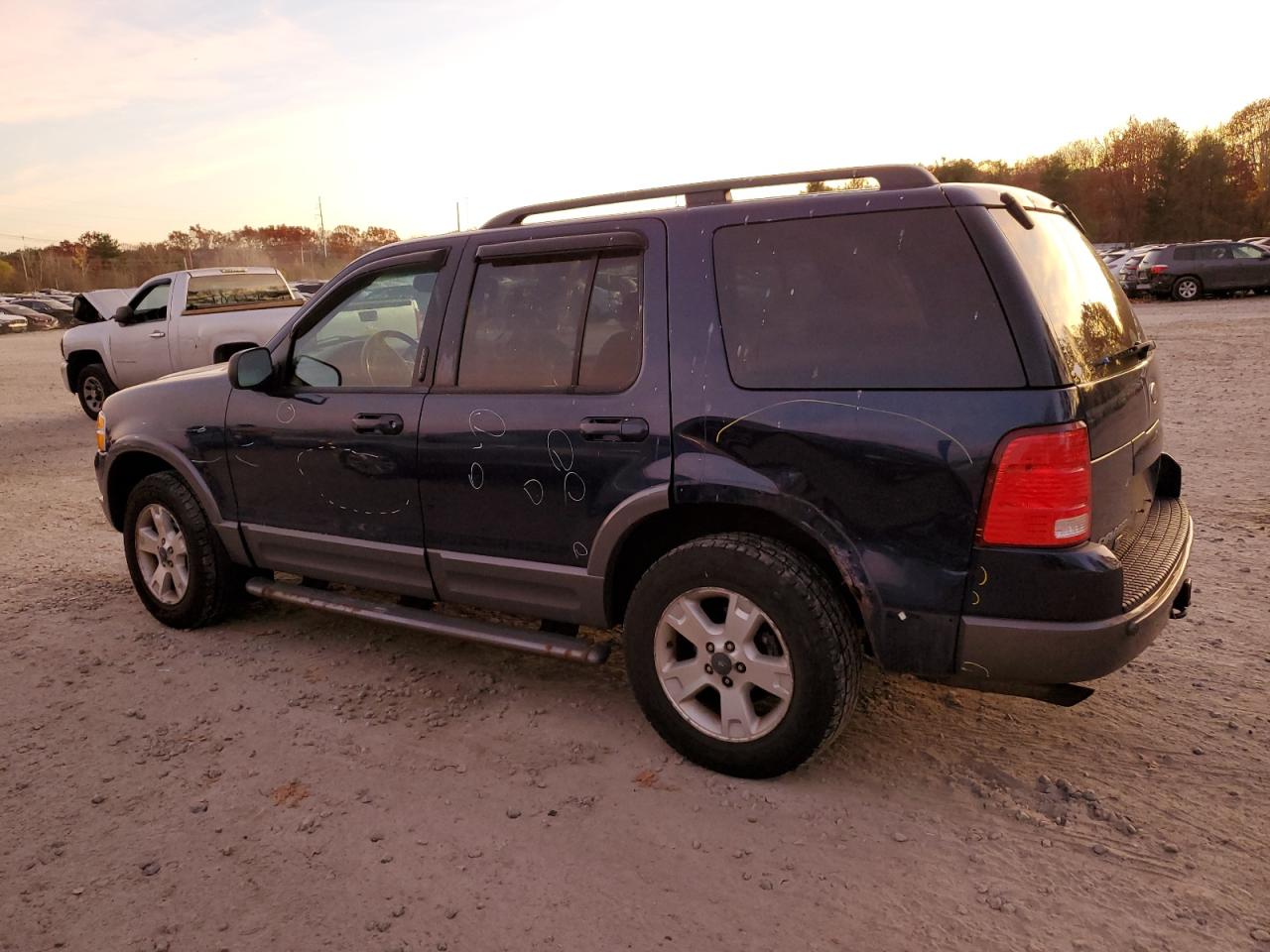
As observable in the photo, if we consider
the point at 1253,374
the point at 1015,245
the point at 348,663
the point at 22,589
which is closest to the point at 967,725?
the point at 1015,245

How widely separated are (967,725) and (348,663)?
2720mm

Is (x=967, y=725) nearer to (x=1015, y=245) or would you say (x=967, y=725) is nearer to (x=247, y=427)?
(x=1015, y=245)

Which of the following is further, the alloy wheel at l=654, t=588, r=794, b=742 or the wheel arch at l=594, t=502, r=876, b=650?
the alloy wheel at l=654, t=588, r=794, b=742

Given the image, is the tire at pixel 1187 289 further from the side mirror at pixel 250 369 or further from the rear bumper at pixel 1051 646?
the side mirror at pixel 250 369

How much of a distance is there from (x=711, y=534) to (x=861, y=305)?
0.95 metres

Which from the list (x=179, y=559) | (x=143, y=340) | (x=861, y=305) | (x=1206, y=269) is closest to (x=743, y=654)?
(x=861, y=305)

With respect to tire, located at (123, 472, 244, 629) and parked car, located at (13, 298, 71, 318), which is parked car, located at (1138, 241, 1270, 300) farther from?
parked car, located at (13, 298, 71, 318)

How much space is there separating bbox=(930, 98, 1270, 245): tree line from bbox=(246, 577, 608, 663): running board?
41651 mm

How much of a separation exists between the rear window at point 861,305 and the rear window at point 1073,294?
0.19m

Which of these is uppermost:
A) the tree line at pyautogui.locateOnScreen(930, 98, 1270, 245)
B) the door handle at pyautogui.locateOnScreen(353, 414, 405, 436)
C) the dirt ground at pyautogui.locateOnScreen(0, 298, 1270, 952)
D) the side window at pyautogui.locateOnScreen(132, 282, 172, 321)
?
the tree line at pyautogui.locateOnScreen(930, 98, 1270, 245)

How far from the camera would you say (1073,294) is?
122 inches

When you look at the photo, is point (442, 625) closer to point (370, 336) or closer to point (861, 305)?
point (370, 336)

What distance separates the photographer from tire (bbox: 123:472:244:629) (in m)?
4.69

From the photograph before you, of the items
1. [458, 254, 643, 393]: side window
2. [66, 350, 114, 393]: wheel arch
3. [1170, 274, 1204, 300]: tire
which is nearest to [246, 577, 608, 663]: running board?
[458, 254, 643, 393]: side window
